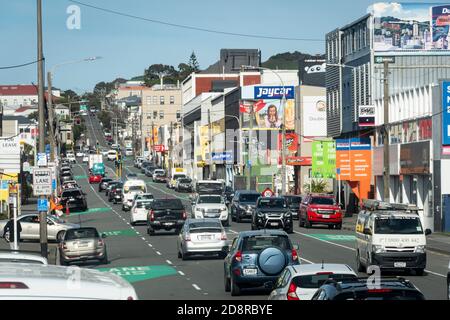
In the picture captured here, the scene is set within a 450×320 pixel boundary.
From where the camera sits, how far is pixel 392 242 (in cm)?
2959

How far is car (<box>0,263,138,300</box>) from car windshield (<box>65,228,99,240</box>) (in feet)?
95.6

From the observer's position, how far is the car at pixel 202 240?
116 feet

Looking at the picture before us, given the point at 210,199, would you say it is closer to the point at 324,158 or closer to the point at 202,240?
the point at 202,240

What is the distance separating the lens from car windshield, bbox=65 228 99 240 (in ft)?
118

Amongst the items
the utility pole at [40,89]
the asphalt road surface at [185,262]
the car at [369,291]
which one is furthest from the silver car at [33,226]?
the car at [369,291]

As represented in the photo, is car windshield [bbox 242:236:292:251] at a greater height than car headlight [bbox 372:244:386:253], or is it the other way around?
car windshield [bbox 242:236:292:251]

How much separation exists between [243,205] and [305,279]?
42.5 m

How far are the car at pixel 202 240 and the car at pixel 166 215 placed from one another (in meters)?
12.7

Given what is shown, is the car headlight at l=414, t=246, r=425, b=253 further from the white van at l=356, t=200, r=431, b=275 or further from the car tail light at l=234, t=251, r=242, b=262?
the car tail light at l=234, t=251, r=242, b=262

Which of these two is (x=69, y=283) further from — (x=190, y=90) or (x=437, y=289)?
(x=190, y=90)

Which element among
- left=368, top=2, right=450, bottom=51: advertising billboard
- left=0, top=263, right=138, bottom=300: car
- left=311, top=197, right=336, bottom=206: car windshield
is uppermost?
left=368, top=2, right=450, bottom=51: advertising billboard

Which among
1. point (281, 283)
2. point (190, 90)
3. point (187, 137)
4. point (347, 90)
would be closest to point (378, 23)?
point (347, 90)

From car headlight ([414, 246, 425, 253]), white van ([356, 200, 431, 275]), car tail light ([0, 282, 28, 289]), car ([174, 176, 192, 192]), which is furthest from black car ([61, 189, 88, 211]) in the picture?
car tail light ([0, 282, 28, 289])
